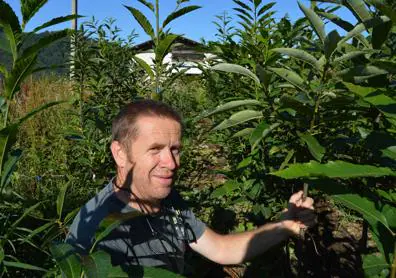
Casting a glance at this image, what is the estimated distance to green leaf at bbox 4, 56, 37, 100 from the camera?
48.6 inches

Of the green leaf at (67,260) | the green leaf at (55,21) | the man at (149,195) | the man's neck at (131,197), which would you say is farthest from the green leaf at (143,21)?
the green leaf at (67,260)

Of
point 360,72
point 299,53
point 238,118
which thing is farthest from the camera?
point 238,118

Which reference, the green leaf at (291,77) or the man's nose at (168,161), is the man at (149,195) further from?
the green leaf at (291,77)

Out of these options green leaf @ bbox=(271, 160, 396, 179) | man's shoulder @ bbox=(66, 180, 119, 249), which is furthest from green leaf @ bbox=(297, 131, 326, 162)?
man's shoulder @ bbox=(66, 180, 119, 249)

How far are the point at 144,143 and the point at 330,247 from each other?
6.78 ft

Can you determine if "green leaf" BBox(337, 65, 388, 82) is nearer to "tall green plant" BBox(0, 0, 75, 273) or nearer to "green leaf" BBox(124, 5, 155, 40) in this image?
"tall green plant" BBox(0, 0, 75, 273)

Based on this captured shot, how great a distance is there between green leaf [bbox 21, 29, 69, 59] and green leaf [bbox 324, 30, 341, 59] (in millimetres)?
756

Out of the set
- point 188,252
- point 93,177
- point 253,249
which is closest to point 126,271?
point 253,249

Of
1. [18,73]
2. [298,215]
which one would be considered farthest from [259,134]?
[18,73]

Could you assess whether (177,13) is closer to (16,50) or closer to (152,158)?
(152,158)

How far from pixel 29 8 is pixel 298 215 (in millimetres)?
1506

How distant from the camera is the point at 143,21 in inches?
97.7

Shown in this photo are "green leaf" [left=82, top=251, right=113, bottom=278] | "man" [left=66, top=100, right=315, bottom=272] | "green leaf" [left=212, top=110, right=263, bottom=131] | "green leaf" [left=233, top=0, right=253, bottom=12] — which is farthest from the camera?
"green leaf" [left=233, top=0, right=253, bottom=12]

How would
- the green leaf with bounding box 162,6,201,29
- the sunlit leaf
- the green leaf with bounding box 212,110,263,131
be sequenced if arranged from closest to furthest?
1. the sunlit leaf
2. the green leaf with bounding box 212,110,263,131
3. the green leaf with bounding box 162,6,201,29
